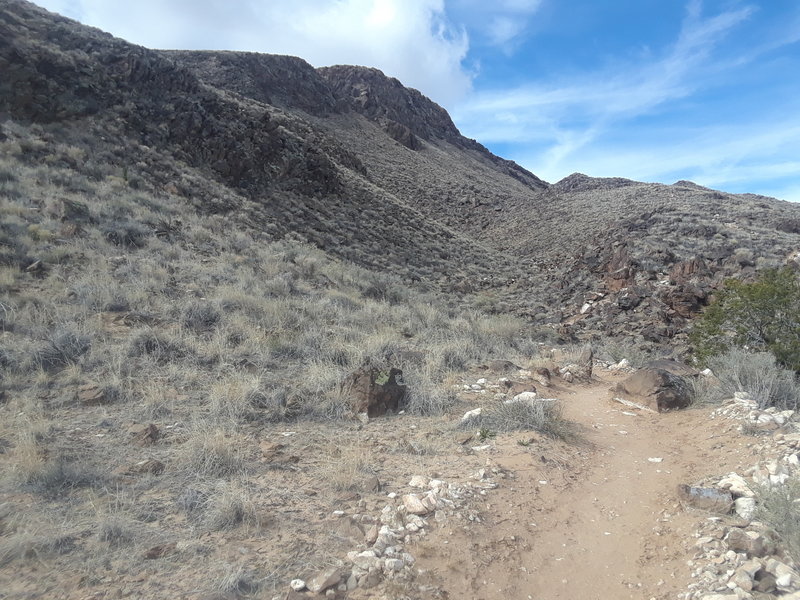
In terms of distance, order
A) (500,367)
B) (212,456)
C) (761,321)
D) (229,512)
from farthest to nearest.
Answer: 1. (500,367)
2. (761,321)
3. (212,456)
4. (229,512)

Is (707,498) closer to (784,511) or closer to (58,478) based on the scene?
(784,511)

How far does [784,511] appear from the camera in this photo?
2986 millimetres

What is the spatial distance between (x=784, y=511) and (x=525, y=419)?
7.95 ft

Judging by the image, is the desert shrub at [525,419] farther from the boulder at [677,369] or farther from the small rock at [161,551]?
the small rock at [161,551]

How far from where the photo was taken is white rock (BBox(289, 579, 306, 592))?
8.99 feet

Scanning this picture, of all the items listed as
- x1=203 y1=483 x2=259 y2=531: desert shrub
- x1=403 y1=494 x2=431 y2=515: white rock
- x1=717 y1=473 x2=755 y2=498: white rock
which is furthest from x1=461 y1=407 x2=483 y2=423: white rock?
x1=203 y1=483 x2=259 y2=531: desert shrub

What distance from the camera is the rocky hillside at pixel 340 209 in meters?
15.0

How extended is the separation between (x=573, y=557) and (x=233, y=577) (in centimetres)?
216

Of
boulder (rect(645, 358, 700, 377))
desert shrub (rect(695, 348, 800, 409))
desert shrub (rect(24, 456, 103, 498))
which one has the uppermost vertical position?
desert shrub (rect(695, 348, 800, 409))

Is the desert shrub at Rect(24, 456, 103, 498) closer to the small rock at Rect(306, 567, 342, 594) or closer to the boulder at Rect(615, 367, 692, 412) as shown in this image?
the small rock at Rect(306, 567, 342, 594)

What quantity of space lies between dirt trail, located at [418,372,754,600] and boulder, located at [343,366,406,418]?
1439 millimetres

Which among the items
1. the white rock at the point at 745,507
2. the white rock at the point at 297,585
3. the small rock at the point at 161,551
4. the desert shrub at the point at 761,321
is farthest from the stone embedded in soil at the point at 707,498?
the desert shrub at the point at 761,321

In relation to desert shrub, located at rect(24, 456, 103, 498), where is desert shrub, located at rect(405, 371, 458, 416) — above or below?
above

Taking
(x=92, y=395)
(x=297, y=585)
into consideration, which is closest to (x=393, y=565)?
(x=297, y=585)
